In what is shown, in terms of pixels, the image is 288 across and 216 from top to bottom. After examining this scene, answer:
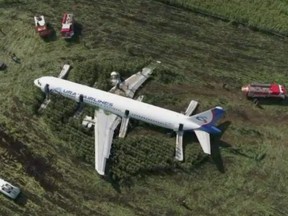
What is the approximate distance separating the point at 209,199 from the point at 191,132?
790 centimetres

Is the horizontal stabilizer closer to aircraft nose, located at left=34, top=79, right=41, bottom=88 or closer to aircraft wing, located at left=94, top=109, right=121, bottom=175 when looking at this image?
aircraft wing, located at left=94, top=109, right=121, bottom=175

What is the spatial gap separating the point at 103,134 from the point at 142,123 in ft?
15.7

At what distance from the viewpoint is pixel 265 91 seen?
5744 centimetres

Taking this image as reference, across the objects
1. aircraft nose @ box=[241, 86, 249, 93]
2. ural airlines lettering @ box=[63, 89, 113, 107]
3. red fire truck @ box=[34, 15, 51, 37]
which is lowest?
ural airlines lettering @ box=[63, 89, 113, 107]

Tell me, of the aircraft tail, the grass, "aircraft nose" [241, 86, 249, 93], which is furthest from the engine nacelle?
"aircraft nose" [241, 86, 249, 93]

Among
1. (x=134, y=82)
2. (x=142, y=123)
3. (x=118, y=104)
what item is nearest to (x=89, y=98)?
(x=118, y=104)

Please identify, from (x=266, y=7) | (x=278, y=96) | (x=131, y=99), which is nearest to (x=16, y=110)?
(x=131, y=99)

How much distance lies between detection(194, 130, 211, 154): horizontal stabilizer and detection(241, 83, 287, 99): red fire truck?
8.36 m

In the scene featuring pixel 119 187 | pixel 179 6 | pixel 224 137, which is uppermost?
pixel 179 6

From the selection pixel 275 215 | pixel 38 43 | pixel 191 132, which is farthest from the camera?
pixel 38 43

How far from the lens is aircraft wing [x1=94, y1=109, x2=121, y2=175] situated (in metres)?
52.2

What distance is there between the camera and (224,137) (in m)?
55.4

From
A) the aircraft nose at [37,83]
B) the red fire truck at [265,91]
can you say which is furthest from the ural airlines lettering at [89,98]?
the red fire truck at [265,91]

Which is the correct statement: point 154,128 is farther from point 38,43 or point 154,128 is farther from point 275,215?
A: point 38,43
